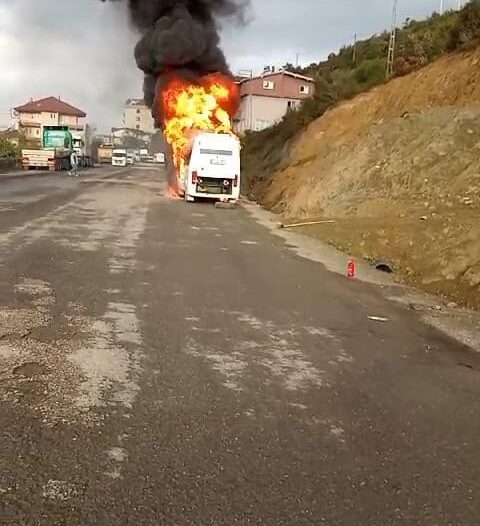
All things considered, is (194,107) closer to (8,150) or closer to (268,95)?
(8,150)

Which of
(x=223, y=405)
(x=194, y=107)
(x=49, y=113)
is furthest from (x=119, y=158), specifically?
(x=223, y=405)

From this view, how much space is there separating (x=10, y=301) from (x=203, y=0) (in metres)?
29.6

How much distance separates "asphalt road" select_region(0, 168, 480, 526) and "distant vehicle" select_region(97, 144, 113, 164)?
80579 millimetres

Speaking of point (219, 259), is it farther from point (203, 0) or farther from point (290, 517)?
point (203, 0)

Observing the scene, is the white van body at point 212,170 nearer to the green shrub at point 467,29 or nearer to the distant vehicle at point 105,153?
the green shrub at point 467,29

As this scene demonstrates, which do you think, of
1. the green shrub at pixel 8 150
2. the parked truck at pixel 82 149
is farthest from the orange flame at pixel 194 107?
the green shrub at pixel 8 150

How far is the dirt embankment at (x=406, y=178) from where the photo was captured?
13.2 metres

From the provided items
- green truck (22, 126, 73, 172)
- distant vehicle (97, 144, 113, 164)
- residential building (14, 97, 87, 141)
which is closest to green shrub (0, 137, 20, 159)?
green truck (22, 126, 73, 172)

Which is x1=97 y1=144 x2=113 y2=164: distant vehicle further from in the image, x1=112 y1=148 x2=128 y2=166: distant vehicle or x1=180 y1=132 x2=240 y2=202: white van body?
x1=180 y1=132 x2=240 y2=202: white van body

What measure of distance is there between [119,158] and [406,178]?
72.3 meters

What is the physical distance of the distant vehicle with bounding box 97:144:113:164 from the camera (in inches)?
3518

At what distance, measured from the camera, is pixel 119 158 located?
8931 centimetres

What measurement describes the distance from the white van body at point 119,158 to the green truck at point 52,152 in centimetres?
2692

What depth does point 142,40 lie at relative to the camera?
1389 inches
